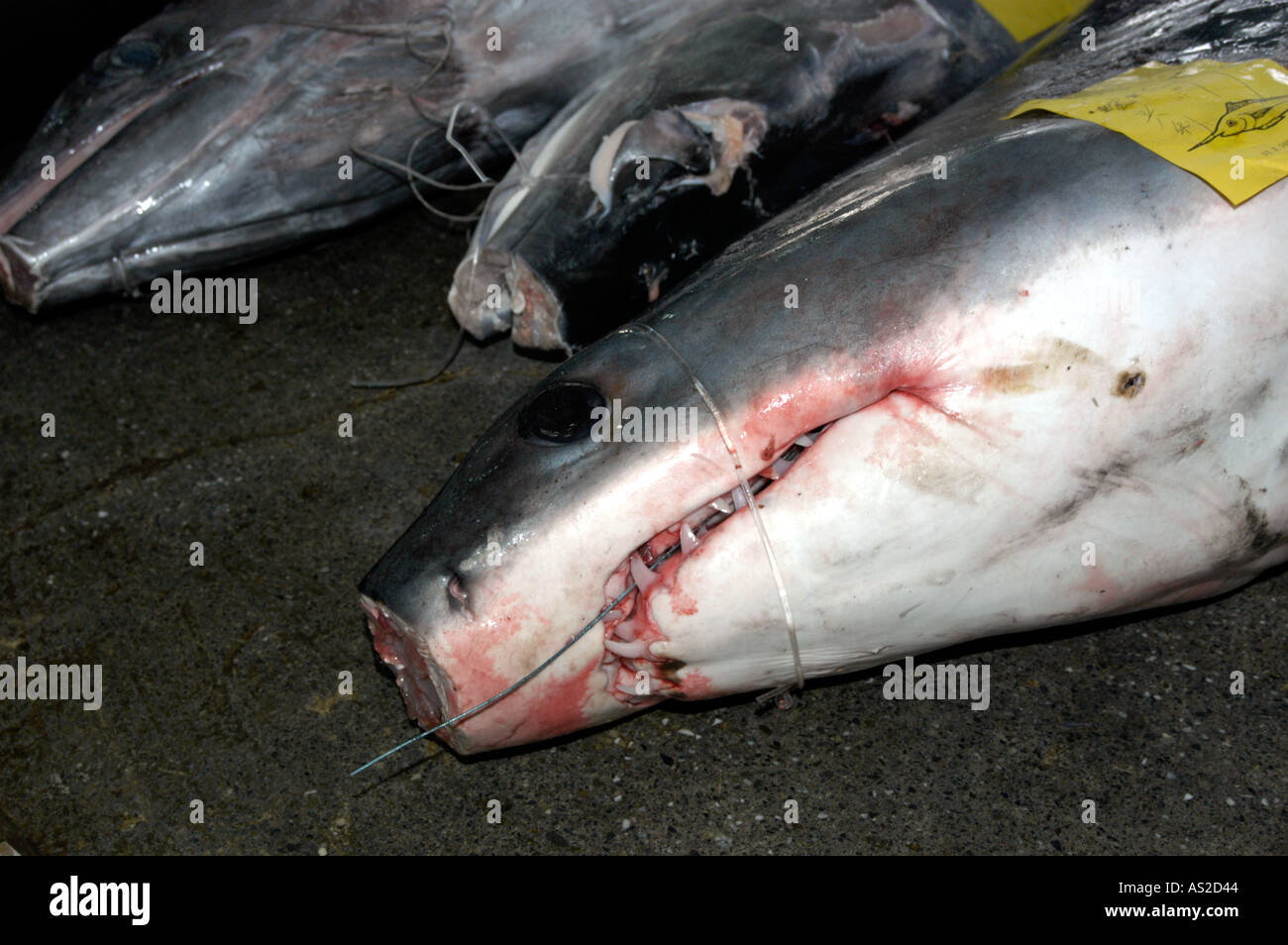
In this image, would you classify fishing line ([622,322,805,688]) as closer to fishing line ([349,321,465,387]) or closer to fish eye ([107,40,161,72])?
fishing line ([349,321,465,387])

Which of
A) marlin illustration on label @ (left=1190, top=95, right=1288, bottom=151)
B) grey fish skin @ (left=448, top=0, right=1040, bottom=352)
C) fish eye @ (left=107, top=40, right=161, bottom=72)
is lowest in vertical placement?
marlin illustration on label @ (left=1190, top=95, right=1288, bottom=151)

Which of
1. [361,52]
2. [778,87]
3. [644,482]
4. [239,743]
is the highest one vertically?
[361,52]

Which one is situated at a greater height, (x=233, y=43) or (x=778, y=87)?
(x=233, y=43)

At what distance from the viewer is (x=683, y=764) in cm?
268

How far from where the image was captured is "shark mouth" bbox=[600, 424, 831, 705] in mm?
2201

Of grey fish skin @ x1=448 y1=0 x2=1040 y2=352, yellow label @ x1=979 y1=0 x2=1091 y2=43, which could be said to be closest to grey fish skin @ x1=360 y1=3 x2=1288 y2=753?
grey fish skin @ x1=448 y1=0 x2=1040 y2=352

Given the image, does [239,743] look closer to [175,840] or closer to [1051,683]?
[175,840]

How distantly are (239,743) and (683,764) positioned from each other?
0.91 m

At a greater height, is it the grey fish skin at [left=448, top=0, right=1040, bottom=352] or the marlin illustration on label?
the grey fish skin at [left=448, top=0, right=1040, bottom=352]

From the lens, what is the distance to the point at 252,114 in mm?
3703

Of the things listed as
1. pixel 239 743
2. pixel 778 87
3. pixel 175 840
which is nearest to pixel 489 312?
pixel 778 87

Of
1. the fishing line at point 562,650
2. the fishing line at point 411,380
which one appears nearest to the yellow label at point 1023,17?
the fishing line at point 411,380

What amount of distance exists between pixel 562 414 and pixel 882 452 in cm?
53

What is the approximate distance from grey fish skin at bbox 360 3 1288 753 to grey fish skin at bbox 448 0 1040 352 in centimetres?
81
